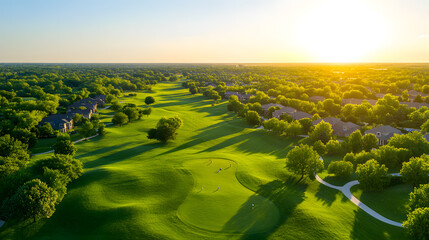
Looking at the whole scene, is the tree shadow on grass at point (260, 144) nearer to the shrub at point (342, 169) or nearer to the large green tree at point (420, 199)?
the shrub at point (342, 169)

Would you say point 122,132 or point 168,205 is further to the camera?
point 122,132

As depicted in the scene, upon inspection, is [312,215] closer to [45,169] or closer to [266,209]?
[266,209]

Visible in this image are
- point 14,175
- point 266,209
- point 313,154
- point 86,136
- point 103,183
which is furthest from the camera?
point 86,136

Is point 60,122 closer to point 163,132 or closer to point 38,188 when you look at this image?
point 163,132

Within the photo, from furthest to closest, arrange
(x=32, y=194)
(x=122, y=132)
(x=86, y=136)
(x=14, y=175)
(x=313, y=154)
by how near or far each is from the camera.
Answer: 1. (x=122, y=132)
2. (x=86, y=136)
3. (x=313, y=154)
4. (x=14, y=175)
5. (x=32, y=194)

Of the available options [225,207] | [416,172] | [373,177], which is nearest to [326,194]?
[373,177]

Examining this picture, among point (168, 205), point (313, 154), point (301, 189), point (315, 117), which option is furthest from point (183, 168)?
point (315, 117)
